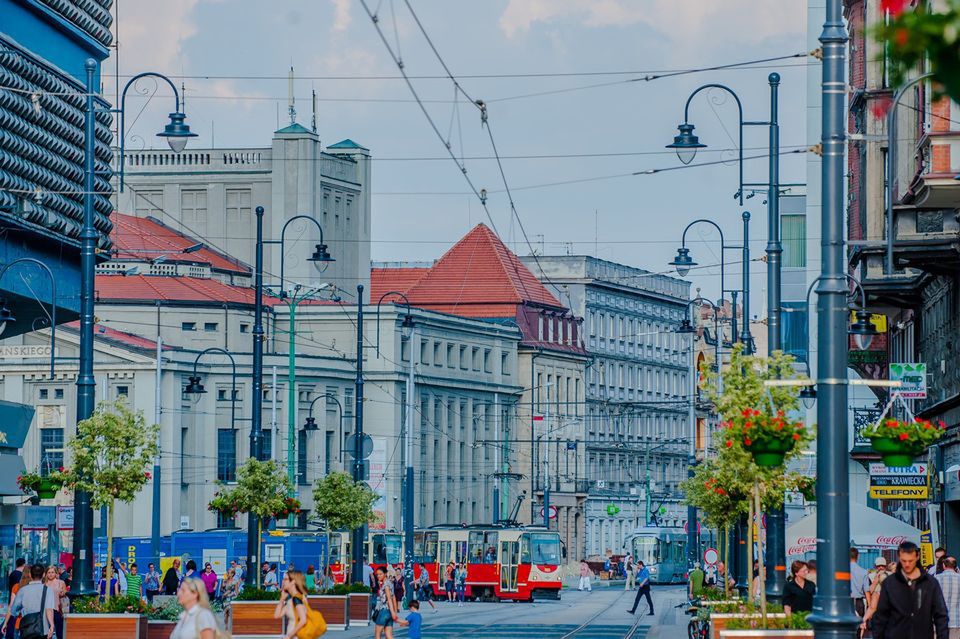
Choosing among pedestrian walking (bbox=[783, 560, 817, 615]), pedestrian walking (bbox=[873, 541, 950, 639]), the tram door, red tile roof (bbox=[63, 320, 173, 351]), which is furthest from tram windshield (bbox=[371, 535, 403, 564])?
pedestrian walking (bbox=[873, 541, 950, 639])

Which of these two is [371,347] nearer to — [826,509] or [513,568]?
[513,568]

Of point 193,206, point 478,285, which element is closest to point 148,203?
point 193,206

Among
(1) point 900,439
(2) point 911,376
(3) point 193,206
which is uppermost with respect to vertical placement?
(3) point 193,206

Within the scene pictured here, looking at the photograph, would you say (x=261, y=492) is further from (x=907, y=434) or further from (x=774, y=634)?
(x=907, y=434)

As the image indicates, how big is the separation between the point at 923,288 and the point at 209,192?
82517mm

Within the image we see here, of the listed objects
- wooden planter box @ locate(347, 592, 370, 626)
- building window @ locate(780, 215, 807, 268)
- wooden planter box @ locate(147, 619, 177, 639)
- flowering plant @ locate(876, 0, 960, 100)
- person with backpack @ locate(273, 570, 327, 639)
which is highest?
building window @ locate(780, 215, 807, 268)

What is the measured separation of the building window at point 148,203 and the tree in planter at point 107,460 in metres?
89.7

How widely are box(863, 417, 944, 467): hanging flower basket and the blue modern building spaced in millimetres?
27718

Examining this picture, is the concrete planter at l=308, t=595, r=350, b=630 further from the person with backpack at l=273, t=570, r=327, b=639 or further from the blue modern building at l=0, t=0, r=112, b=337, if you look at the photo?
the person with backpack at l=273, t=570, r=327, b=639

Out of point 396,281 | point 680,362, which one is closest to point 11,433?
point 396,281

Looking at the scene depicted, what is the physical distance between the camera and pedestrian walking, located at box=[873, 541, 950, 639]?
15.8 metres

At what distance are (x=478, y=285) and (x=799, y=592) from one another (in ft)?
355

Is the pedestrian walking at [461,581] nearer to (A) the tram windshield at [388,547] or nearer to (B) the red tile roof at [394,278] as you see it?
(A) the tram windshield at [388,547]

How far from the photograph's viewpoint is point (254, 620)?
39406 millimetres
